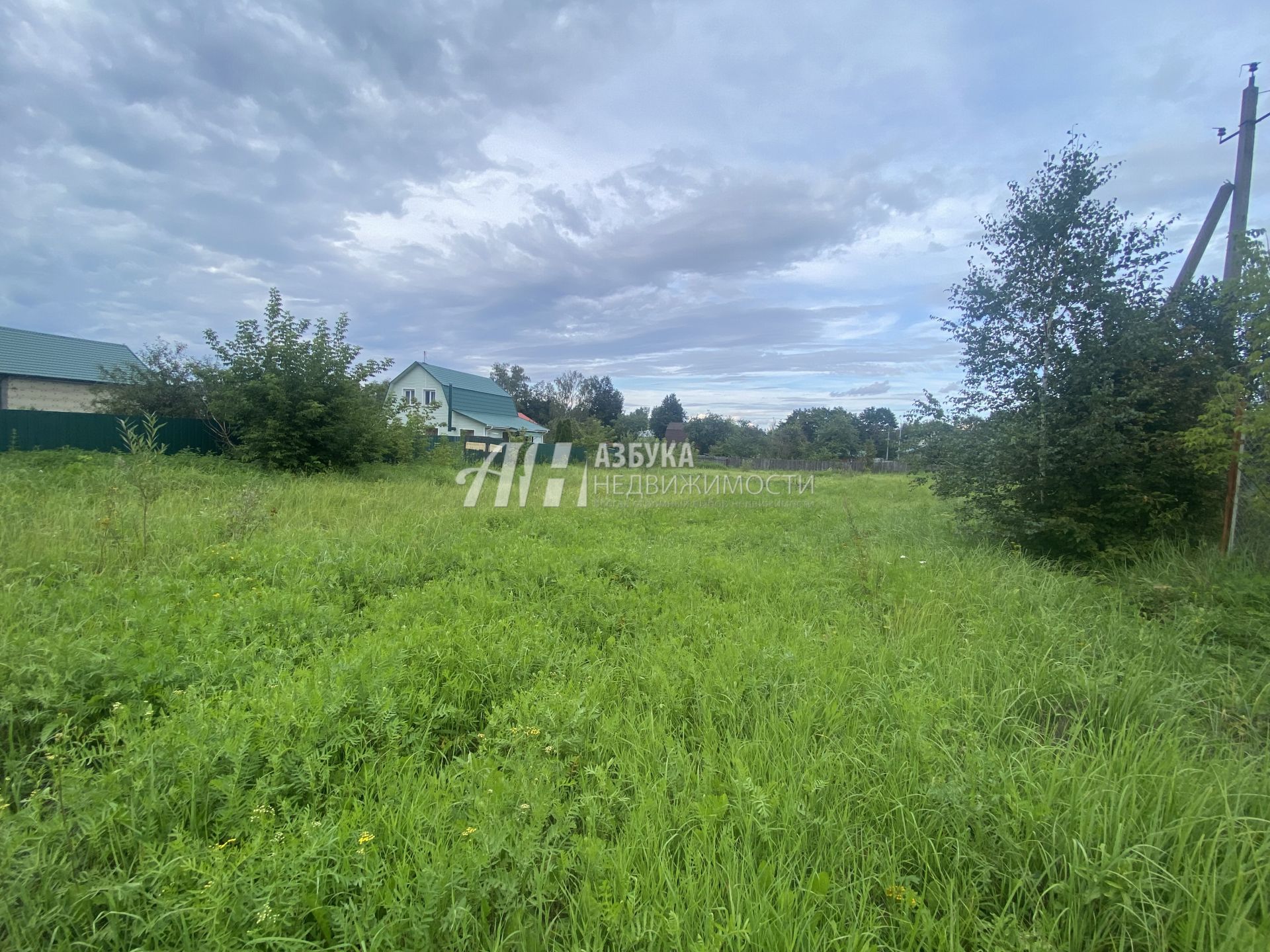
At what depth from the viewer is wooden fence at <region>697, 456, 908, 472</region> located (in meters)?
26.6

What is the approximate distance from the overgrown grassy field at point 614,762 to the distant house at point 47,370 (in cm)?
2178

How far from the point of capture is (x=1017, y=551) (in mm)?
5422

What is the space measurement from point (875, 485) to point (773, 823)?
17255 millimetres

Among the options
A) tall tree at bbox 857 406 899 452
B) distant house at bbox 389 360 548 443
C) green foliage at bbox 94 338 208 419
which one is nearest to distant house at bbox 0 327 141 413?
green foliage at bbox 94 338 208 419

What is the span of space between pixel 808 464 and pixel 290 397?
26.4m

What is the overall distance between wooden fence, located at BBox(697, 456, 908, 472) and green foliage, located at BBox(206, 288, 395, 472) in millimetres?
16897

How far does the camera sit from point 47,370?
1839 centimetres

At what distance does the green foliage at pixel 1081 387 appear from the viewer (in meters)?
5.03

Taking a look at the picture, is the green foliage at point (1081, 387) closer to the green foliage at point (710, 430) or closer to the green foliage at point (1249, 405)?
the green foliage at point (1249, 405)

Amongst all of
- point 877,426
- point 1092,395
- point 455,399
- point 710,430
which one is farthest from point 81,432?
point 877,426

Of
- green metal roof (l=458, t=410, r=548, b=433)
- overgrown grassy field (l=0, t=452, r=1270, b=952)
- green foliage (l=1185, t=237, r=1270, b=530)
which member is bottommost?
overgrown grassy field (l=0, t=452, r=1270, b=952)

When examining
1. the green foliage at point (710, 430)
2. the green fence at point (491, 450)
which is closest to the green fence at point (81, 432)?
the green fence at point (491, 450)

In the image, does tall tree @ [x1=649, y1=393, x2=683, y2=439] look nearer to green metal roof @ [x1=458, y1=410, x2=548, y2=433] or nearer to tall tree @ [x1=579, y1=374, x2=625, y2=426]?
tall tree @ [x1=579, y1=374, x2=625, y2=426]

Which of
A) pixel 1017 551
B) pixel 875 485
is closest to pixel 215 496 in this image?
pixel 1017 551
